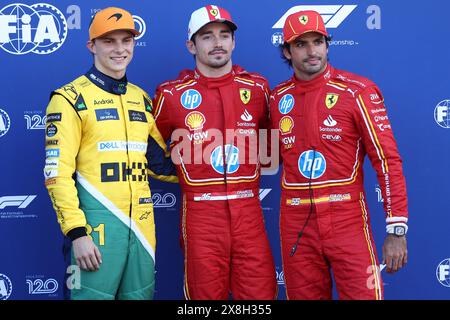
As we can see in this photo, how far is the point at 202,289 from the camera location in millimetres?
2943

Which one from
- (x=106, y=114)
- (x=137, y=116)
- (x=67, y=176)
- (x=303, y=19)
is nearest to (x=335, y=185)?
(x=303, y=19)

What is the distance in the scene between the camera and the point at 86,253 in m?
2.64

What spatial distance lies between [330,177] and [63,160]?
118cm

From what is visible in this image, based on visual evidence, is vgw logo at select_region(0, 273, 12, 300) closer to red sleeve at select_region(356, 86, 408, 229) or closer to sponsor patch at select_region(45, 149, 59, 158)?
sponsor patch at select_region(45, 149, 59, 158)

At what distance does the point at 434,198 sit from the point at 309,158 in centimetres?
112

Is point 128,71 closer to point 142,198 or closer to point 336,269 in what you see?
point 142,198

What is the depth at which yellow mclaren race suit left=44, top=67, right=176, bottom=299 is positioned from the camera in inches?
106

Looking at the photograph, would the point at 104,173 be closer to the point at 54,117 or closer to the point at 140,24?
the point at 54,117

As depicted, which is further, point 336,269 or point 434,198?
point 434,198

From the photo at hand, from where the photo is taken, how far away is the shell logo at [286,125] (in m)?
2.96
